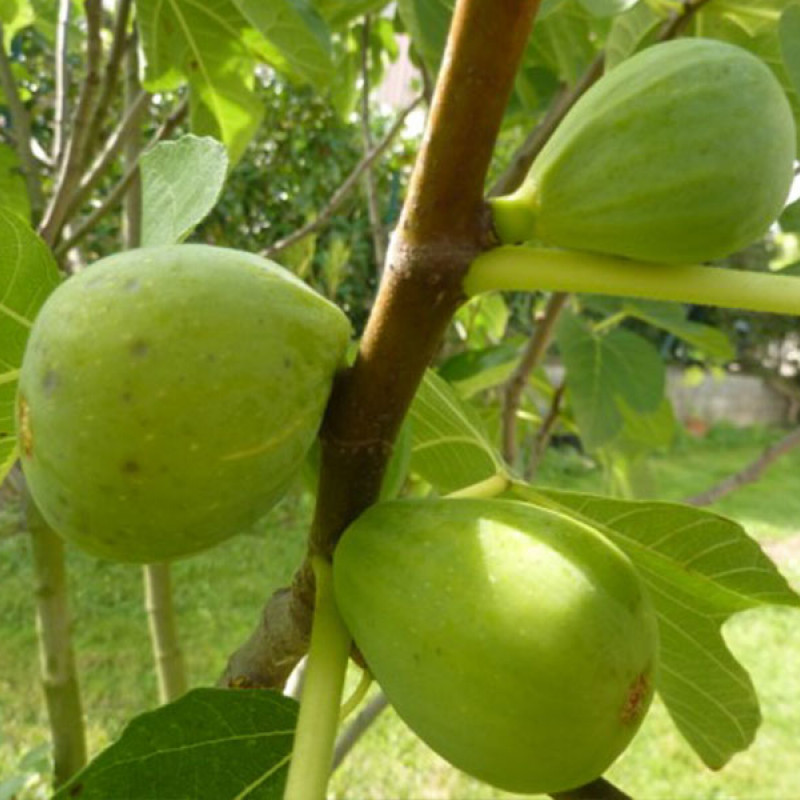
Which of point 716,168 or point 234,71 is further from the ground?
point 716,168

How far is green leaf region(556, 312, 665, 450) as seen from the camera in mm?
2010

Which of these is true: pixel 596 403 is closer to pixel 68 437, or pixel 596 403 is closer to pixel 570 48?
pixel 570 48

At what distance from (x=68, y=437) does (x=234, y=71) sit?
3.44 ft

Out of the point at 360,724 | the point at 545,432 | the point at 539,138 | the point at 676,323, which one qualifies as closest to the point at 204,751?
the point at 360,724

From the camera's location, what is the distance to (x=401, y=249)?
0.54m

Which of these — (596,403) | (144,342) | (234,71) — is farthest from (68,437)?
(596,403)

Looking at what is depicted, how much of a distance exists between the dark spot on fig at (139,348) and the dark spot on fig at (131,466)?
0.05 meters

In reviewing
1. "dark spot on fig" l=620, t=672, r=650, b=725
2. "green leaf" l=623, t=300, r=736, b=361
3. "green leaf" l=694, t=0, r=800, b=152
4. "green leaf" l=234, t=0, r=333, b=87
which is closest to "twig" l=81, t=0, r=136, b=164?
"green leaf" l=234, t=0, r=333, b=87

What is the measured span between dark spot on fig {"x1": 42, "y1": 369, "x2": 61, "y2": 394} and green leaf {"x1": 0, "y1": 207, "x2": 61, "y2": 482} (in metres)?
0.23

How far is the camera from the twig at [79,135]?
5.07ft

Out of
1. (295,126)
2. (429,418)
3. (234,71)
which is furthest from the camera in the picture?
(295,126)

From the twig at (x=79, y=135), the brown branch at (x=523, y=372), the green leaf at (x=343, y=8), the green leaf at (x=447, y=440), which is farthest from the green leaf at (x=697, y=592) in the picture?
the twig at (x=79, y=135)

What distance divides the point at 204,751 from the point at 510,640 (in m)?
0.27

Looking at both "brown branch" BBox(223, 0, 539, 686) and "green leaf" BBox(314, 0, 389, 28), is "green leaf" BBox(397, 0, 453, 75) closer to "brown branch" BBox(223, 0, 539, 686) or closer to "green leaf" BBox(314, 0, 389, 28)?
"green leaf" BBox(314, 0, 389, 28)
